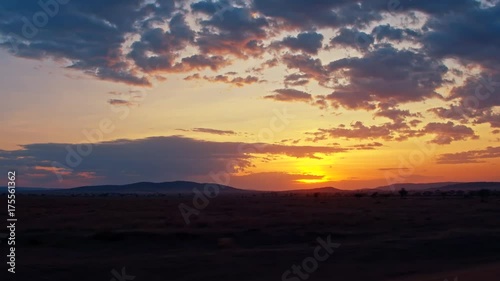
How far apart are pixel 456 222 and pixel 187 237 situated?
71.8 feet

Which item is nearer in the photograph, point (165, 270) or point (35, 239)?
point (165, 270)

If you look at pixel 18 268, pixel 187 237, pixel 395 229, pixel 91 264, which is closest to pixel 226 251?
pixel 187 237

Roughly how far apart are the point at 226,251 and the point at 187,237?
4670mm

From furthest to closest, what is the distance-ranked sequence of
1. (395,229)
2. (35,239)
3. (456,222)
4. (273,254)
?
(456,222) < (395,229) < (35,239) < (273,254)

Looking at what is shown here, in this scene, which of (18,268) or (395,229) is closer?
(18,268)

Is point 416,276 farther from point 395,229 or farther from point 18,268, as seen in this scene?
point 395,229

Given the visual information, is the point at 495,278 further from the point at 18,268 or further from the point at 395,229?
the point at 395,229

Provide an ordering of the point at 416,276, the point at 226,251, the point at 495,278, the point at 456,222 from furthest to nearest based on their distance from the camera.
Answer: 1. the point at 456,222
2. the point at 226,251
3. the point at 416,276
4. the point at 495,278

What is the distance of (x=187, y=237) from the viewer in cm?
2948

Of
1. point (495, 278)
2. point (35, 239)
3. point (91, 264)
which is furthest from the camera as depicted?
point (35, 239)

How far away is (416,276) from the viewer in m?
19.2

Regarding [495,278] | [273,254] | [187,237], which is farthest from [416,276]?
[187,237]

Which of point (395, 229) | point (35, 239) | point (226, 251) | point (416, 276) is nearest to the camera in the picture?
point (416, 276)

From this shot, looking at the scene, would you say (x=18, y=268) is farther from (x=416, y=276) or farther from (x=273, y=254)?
(x=416, y=276)
